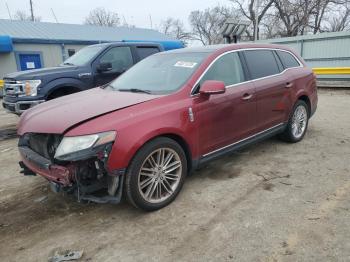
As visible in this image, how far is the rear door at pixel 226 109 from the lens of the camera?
4008 millimetres

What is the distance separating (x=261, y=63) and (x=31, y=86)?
15.1ft

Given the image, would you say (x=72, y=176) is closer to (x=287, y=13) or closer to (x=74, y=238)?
(x=74, y=238)

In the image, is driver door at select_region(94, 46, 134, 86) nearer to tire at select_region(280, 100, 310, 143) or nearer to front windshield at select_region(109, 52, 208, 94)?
front windshield at select_region(109, 52, 208, 94)

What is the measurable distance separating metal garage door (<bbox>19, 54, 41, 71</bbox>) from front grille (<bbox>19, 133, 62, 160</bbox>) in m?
18.9

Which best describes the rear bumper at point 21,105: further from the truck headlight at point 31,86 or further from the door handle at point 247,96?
the door handle at point 247,96

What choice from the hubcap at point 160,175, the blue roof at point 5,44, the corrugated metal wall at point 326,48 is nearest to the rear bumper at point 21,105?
the hubcap at point 160,175

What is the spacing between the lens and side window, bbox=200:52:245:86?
4.24 meters

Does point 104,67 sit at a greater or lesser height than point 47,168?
greater

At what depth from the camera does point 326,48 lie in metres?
15.7

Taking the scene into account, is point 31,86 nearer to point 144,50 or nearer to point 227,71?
point 144,50

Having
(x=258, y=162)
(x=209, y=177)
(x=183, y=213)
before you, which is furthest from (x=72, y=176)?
(x=258, y=162)

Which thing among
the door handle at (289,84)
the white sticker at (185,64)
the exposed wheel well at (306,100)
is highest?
the white sticker at (185,64)

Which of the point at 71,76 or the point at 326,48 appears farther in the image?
the point at 326,48

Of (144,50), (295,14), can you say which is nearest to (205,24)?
(295,14)
